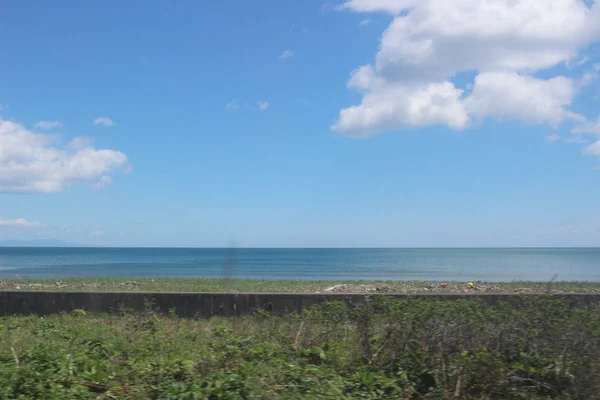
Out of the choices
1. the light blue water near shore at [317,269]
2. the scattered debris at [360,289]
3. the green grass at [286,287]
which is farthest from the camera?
the light blue water near shore at [317,269]

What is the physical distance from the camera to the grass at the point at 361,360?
5668 mm

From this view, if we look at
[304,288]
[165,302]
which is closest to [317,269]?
[304,288]

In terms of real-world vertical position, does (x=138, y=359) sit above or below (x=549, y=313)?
below

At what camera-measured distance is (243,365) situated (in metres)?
6.15

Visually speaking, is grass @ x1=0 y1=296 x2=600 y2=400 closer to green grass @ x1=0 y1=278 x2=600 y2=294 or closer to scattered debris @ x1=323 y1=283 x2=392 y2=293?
green grass @ x1=0 y1=278 x2=600 y2=294

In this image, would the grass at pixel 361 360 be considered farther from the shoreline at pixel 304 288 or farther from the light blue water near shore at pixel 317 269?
the shoreline at pixel 304 288

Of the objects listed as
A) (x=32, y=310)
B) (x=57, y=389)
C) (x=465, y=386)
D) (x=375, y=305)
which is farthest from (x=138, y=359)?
(x=32, y=310)

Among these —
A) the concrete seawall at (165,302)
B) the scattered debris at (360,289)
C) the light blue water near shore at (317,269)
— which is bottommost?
the light blue water near shore at (317,269)

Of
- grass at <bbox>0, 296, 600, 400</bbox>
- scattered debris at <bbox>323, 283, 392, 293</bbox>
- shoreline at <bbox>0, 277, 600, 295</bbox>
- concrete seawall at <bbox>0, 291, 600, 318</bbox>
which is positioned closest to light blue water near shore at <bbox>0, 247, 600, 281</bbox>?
shoreline at <bbox>0, 277, 600, 295</bbox>

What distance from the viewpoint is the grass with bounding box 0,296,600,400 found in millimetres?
5668

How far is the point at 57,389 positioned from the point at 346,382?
2.80 meters

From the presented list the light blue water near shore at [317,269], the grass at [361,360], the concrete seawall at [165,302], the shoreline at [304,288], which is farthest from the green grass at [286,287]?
the grass at [361,360]

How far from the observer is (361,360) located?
6789mm

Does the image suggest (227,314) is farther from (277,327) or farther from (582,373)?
(582,373)
